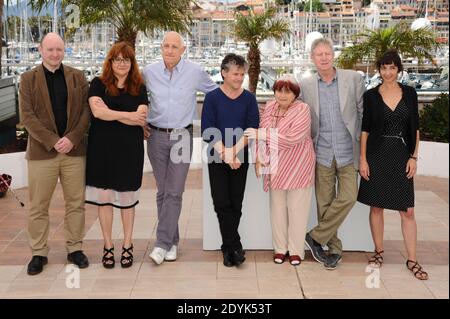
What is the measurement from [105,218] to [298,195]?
1.35 m

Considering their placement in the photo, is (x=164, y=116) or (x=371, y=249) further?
(x=371, y=249)

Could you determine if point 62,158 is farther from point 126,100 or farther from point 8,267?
point 8,267

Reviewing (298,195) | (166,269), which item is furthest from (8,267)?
(298,195)

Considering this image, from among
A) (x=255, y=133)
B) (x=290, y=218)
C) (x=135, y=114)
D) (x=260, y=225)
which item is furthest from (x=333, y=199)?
(x=135, y=114)

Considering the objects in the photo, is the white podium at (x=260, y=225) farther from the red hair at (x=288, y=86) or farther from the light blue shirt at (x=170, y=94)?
the red hair at (x=288, y=86)

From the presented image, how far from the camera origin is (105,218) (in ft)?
14.4

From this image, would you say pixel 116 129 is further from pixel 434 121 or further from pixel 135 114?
pixel 434 121

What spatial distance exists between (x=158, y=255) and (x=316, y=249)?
1136 millimetres

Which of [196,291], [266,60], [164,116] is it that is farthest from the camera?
[266,60]

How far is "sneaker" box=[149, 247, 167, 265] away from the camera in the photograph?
177 inches

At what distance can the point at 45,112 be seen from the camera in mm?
4141

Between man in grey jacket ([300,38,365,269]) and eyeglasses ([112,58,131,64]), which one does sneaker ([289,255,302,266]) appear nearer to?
man in grey jacket ([300,38,365,269])

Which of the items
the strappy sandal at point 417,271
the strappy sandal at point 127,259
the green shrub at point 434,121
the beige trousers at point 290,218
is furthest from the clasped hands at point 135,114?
the green shrub at point 434,121

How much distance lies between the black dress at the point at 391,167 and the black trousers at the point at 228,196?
0.88 metres
